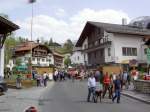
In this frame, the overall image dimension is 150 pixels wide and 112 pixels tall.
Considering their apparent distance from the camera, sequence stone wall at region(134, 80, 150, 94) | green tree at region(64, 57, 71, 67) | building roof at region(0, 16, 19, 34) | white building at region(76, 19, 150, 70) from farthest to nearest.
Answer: green tree at region(64, 57, 71, 67), white building at region(76, 19, 150, 70), stone wall at region(134, 80, 150, 94), building roof at region(0, 16, 19, 34)

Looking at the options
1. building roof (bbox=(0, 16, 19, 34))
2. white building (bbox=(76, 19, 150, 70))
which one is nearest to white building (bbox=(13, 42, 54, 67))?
white building (bbox=(76, 19, 150, 70))

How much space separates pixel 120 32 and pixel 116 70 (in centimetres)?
1028

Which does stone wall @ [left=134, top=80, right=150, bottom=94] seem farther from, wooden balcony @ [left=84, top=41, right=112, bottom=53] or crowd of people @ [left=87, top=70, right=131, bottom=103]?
wooden balcony @ [left=84, top=41, right=112, bottom=53]

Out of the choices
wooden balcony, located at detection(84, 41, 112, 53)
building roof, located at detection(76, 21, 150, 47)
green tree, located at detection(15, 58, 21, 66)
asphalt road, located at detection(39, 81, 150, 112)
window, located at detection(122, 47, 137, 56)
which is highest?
building roof, located at detection(76, 21, 150, 47)

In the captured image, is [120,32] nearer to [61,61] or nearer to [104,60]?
[104,60]

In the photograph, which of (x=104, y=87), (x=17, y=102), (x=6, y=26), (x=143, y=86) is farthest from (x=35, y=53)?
(x=6, y=26)

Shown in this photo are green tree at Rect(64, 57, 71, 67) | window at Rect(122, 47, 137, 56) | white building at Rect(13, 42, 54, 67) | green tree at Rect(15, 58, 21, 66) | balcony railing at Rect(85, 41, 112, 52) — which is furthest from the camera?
green tree at Rect(64, 57, 71, 67)

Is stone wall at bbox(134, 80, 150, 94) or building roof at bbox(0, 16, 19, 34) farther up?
building roof at bbox(0, 16, 19, 34)

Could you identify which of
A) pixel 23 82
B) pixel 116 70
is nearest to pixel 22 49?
pixel 116 70

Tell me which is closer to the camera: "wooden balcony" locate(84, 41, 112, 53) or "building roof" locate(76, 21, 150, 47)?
"building roof" locate(76, 21, 150, 47)

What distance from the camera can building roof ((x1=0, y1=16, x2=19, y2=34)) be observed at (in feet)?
69.2

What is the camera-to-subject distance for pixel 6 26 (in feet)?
72.5

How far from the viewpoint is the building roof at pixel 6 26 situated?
21094mm

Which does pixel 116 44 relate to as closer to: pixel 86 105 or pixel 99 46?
pixel 99 46
